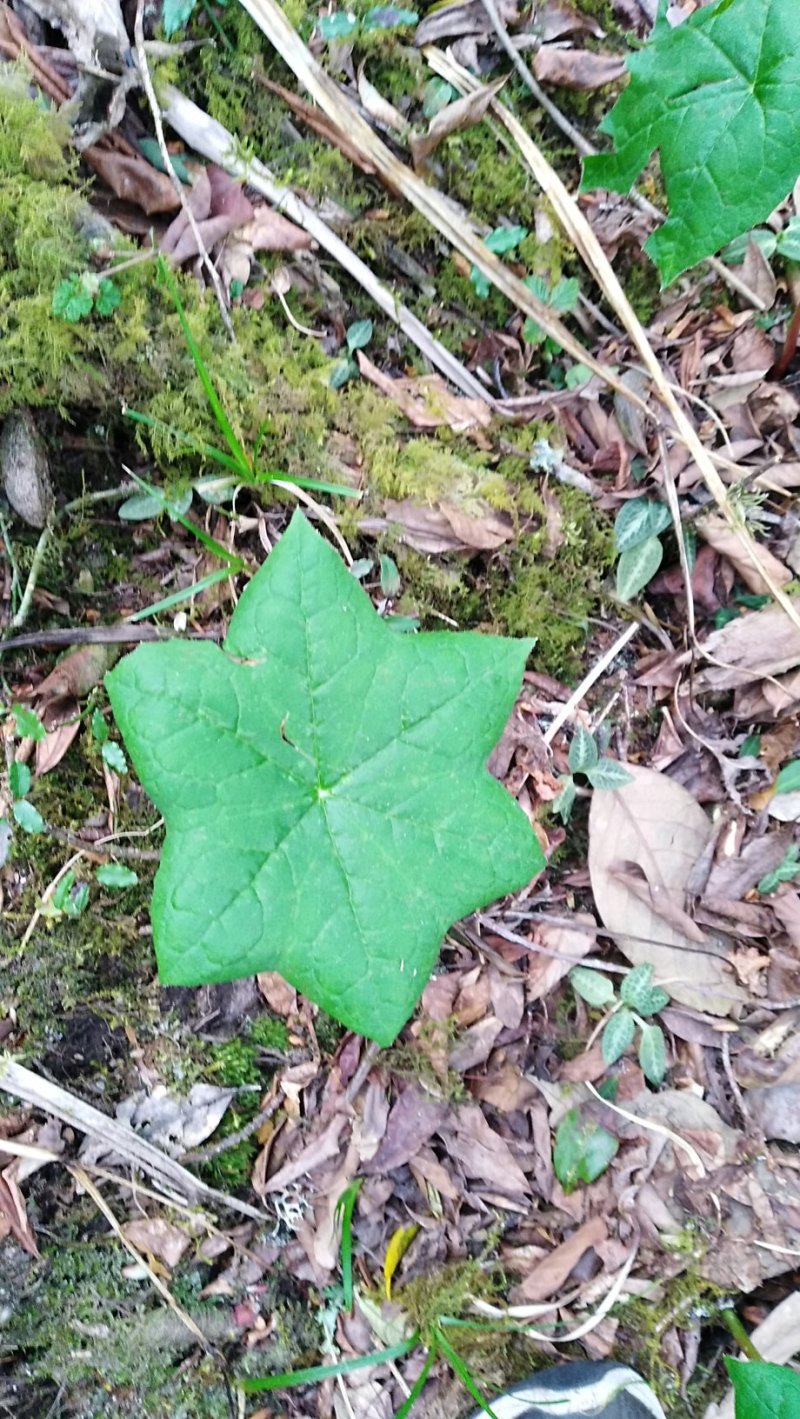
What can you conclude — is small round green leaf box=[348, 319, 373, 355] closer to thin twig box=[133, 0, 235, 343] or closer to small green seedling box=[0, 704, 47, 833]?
thin twig box=[133, 0, 235, 343]

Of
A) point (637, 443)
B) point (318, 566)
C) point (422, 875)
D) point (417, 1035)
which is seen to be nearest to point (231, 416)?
point (318, 566)

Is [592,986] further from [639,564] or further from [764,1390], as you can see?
[639,564]

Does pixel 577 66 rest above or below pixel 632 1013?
above

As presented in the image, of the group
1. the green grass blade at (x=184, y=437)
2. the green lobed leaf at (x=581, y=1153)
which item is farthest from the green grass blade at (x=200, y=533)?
the green lobed leaf at (x=581, y=1153)

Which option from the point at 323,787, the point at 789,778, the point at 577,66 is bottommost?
the point at 789,778

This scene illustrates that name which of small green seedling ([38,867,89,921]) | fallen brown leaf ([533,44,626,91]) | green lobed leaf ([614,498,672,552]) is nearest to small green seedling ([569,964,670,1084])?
green lobed leaf ([614,498,672,552])

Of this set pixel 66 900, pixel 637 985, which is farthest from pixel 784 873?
pixel 66 900

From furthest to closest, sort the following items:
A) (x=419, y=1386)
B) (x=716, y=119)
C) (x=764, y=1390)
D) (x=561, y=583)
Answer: (x=561, y=583) → (x=419, y=1386) → (x=764, y=1390) → (x=716, y=119)
